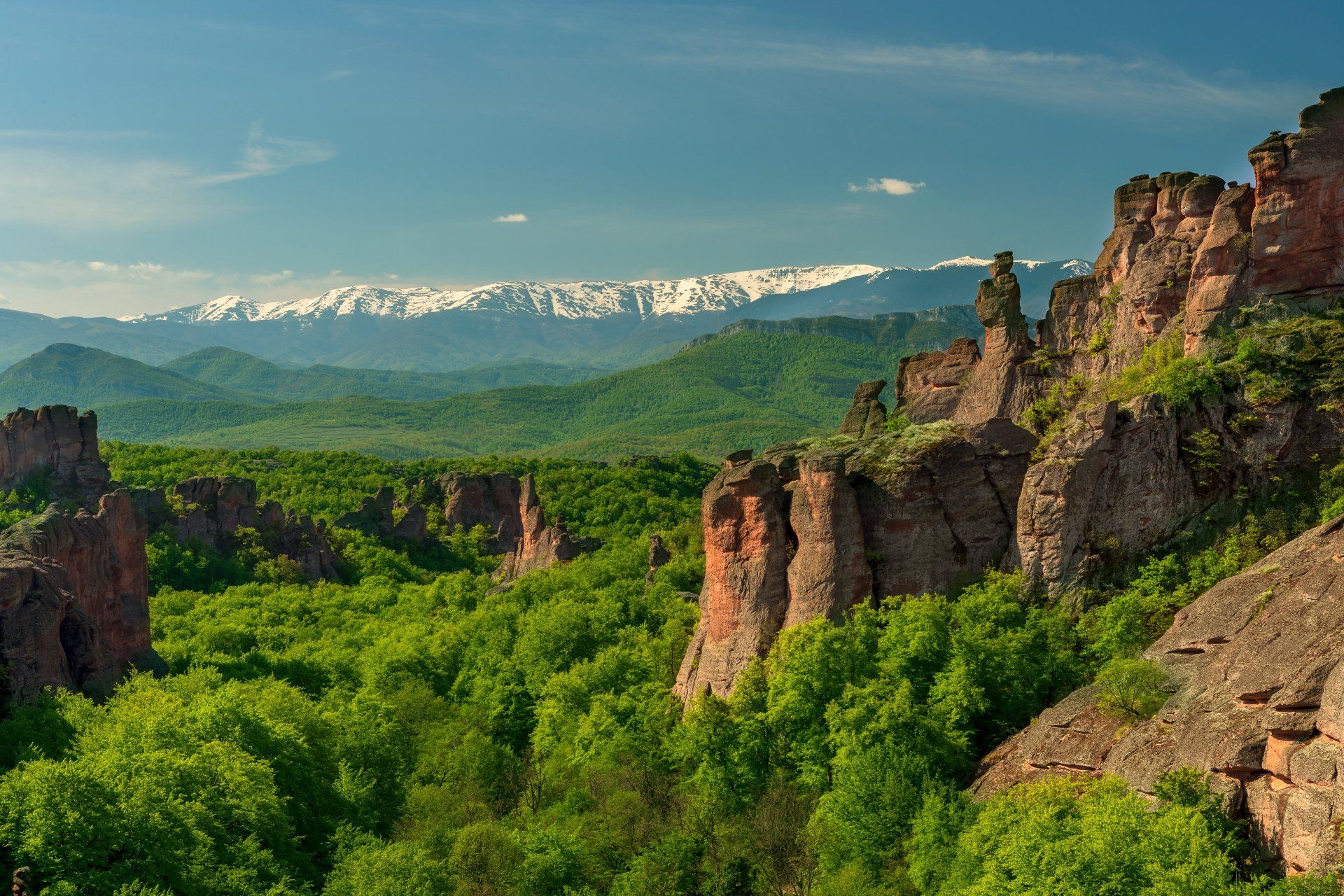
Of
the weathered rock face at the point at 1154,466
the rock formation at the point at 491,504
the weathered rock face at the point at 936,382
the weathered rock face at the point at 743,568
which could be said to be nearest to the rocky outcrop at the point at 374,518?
the rock formation at the point at 491,504

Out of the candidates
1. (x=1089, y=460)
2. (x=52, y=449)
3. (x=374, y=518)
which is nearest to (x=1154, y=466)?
(x=1089, y=460)

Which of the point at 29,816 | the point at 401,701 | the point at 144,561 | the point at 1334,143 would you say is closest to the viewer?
the point at 29,816

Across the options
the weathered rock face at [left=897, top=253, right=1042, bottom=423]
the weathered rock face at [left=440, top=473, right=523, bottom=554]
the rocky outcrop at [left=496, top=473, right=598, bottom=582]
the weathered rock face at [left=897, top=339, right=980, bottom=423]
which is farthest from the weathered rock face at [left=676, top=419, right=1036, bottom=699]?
the weathered rock face at [left=440, top=473, right=523, bottom=554]

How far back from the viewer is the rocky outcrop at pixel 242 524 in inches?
4102

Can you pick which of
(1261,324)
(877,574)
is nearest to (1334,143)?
(1261,324)

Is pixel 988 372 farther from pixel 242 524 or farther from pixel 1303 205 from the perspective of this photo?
pixel 242 524

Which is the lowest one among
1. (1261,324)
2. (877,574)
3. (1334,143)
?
(877,574)

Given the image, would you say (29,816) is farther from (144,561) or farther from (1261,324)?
(1261,324)

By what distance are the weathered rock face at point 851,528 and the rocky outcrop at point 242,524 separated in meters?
63.3

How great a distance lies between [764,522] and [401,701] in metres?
22.7

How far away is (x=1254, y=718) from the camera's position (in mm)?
31453

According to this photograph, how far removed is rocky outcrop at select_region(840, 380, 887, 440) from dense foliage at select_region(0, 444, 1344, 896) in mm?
11985

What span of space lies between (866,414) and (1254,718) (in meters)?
30.8

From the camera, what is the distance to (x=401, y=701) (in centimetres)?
Result: 5969
